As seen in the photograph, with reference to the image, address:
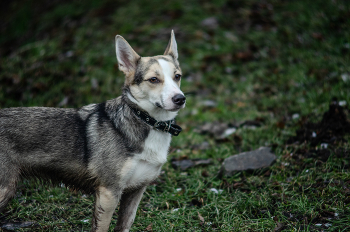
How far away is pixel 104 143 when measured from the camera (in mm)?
3025

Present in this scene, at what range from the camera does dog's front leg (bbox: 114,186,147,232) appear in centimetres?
325

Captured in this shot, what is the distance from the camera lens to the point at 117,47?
331 cm

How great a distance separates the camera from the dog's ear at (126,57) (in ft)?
10.9

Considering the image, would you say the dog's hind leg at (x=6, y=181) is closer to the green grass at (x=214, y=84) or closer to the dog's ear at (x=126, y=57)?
the green grass at (x=214, y=84)

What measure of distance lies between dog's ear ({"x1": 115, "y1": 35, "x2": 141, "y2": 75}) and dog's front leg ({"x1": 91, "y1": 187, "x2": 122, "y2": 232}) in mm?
1301

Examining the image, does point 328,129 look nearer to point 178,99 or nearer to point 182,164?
point 182,164

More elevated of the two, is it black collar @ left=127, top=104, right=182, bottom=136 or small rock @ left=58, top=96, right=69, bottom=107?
black collar @ left=127, top=104, right=182, bottom=136

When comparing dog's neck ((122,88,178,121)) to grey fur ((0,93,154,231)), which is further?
dog's neck ((122,88,178,121))

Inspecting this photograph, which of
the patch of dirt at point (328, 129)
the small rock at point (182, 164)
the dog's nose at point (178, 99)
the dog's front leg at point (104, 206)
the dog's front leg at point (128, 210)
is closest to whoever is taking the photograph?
the dog's front leg at point (104, 206)

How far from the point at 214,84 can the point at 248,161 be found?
357cm

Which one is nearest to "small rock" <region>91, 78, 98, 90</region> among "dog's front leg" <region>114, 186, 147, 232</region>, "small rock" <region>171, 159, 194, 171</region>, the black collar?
"small rock" <region>171, 159, 194, 171</region>

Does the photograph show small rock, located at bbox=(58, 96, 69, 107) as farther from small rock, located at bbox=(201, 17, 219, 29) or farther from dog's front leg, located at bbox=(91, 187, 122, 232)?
small rock, located at bbox=(201, 17, 219, 29)

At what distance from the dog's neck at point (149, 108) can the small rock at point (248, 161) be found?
4.98ft

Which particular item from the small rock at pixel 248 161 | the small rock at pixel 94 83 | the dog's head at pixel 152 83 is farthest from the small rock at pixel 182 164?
the small rock at pixel 94 83
